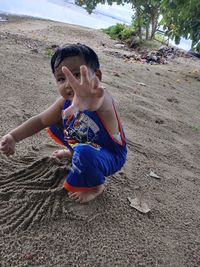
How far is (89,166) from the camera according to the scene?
1331mm

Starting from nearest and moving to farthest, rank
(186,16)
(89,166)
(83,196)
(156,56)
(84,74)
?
(84,74), (89,166), (83,196), (186,16), (156,56)

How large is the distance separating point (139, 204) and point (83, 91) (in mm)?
644

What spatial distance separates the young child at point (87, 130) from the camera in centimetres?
131

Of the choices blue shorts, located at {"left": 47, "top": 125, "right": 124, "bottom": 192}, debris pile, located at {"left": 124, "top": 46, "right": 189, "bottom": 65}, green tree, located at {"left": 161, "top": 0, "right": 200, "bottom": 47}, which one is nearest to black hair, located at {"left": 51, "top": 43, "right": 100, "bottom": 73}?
blue shorts, located at {"left": 47, "top": 125, "right": 124, "bottom": 192}

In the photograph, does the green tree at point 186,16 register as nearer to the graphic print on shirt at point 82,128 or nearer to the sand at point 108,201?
the sand at point 108,201

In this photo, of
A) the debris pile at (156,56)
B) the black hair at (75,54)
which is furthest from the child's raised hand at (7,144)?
the debris pile at (156,56)

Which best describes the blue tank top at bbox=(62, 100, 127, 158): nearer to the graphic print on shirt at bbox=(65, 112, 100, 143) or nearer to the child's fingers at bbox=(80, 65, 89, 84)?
the graphic print on shirt at bbox=(65, 112, 100, 143)

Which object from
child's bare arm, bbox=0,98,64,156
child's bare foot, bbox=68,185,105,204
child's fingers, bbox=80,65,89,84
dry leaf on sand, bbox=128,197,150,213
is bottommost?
dry leaf on sand, bbox=128,197,150,213

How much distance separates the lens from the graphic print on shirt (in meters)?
1.41

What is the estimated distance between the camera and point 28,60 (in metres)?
3.77

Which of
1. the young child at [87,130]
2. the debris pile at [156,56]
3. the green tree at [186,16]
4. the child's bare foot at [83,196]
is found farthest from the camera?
the debris pile at [156,56]

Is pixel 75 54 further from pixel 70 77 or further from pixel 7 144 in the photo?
→ pixel 7 144

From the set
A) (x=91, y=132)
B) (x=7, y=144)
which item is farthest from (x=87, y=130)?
(x=7, y=144)

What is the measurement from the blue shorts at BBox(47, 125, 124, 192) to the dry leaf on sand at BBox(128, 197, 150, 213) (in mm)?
202
